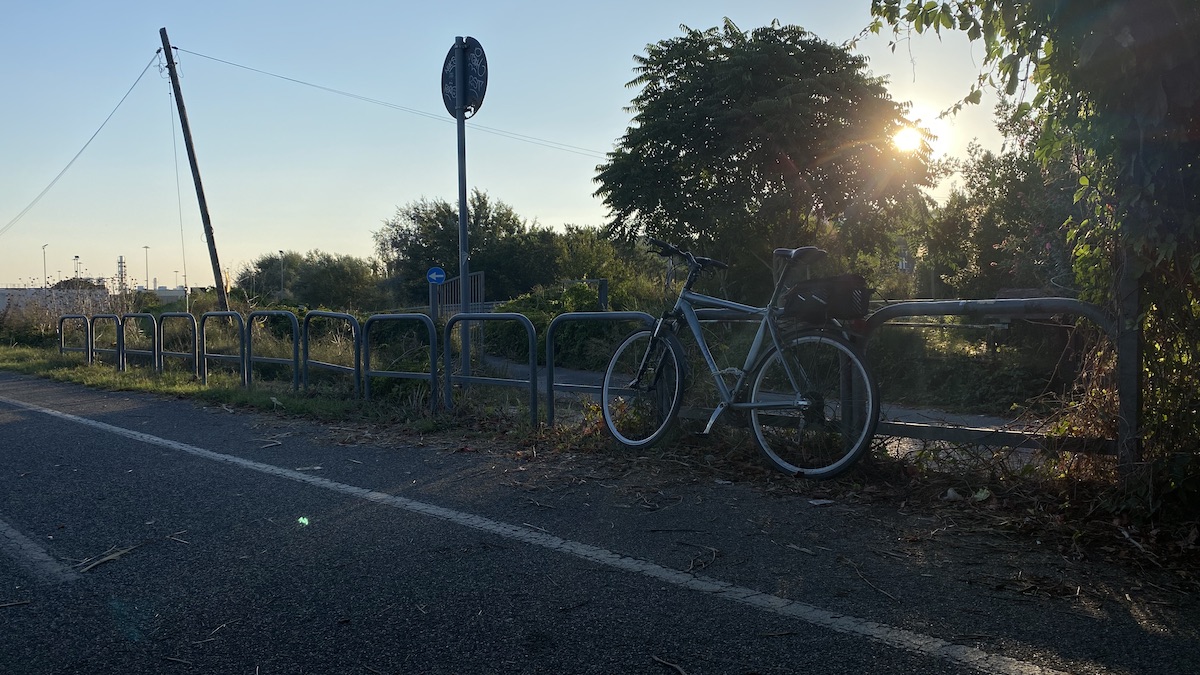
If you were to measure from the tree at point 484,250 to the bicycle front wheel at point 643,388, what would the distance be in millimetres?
45543

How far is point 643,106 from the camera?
25.4 meters

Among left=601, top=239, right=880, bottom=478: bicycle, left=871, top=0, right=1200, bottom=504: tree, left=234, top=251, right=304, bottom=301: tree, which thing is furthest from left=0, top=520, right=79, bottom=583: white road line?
left=234, top=251, right=304, bottom=301: tree

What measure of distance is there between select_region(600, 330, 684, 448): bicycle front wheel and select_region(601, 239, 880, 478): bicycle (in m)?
0.01

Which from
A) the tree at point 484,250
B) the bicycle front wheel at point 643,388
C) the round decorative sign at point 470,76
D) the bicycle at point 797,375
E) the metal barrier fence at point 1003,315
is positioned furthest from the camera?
the tree at point 484,250

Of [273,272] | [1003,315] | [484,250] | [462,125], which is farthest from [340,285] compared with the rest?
[1003,315]

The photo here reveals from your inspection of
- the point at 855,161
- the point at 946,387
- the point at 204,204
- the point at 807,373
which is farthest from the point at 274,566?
the point at 204,204

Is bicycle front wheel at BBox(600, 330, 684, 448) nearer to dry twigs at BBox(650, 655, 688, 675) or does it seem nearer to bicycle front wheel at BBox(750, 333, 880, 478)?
bicycle front wheel at BBox(750, 333, 880, 478)

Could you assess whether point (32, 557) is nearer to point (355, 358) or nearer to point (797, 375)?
point (797, 375)

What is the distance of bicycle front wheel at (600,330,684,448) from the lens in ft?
19.3

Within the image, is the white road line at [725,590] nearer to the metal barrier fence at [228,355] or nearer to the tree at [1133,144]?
the tree at [1133,144]

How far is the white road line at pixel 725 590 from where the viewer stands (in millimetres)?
2629

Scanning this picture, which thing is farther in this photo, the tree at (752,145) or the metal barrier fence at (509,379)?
the tree at (752,145)

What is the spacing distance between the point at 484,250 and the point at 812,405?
50248 mm

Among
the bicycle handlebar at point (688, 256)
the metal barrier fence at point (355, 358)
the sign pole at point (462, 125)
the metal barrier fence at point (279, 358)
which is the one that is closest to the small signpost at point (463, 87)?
the sign pole at point (462, 125)
